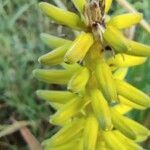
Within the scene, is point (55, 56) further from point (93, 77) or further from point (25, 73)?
point (25, 73)

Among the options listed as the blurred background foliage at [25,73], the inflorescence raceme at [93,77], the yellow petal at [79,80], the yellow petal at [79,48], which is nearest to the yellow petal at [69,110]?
the inflorescence raceme at [93,77]

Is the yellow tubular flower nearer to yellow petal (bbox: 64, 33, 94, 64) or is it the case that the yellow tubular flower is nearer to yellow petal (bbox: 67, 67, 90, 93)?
yellow petal (bbox: 67, 67, 90, 93)

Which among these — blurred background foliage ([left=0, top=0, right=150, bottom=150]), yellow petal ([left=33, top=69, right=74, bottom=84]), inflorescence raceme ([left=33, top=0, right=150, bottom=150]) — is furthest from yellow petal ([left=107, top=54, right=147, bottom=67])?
blurred background foliage ([left=0, top=0, right=150, bottom=150])

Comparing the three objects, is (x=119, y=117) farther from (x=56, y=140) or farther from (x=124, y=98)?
(x=56, y=140)

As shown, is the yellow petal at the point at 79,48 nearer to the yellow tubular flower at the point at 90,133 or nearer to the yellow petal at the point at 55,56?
the yellow petal at the point at 55,56

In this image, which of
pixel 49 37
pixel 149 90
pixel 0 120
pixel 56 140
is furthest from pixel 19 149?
pixel 49 37

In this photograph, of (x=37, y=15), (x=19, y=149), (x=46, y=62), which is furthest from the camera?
(x=37, y=15)
